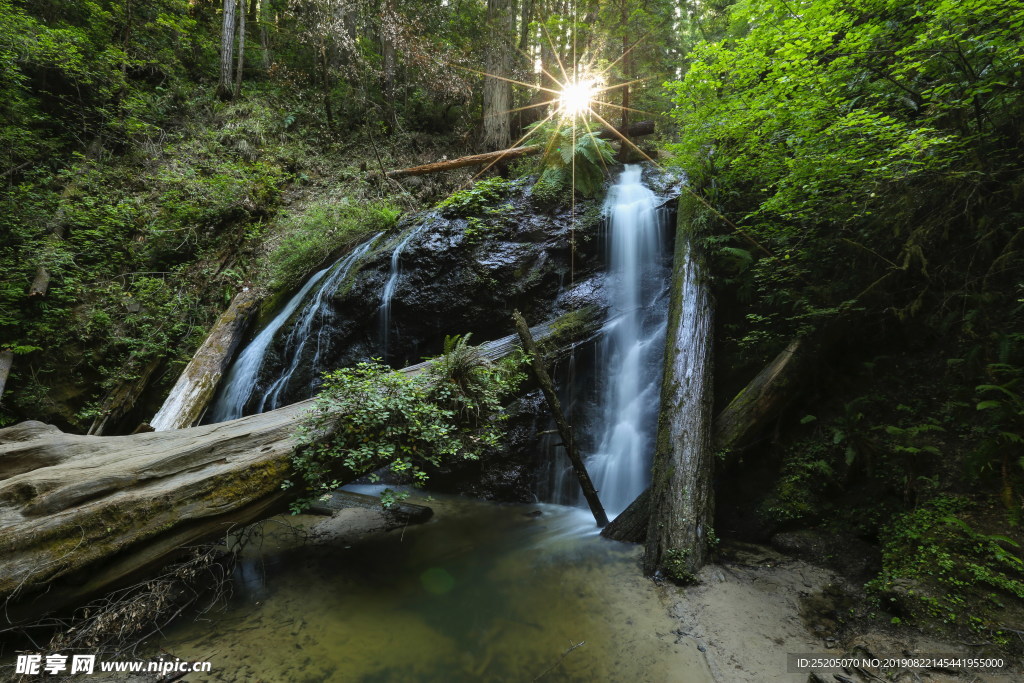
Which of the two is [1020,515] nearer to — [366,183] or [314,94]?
[366,183]

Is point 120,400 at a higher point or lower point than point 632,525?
higher

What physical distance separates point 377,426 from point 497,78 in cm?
1052

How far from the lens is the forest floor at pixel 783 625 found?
2.79 meters

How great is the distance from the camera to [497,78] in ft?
36.7

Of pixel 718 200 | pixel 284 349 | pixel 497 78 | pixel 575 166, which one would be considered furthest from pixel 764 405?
pixel 497 78

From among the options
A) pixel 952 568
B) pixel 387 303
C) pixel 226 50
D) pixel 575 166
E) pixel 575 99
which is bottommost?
pixel 952 568

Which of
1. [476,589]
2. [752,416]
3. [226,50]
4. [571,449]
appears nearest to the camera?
[476,589]

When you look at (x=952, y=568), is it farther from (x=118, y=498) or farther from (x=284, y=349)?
(x=284, y=349)

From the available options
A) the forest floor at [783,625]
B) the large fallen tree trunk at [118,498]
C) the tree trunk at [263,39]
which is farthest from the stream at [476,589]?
the tree trunk at [263,39]

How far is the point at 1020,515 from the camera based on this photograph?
10.3ft

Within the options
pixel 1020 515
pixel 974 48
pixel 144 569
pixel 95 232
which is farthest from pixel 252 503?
pixel 95 232

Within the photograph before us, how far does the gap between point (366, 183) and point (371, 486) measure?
8.47m

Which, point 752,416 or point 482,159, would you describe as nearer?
point 752,416

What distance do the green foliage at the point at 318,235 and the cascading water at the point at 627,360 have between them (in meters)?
4.88
